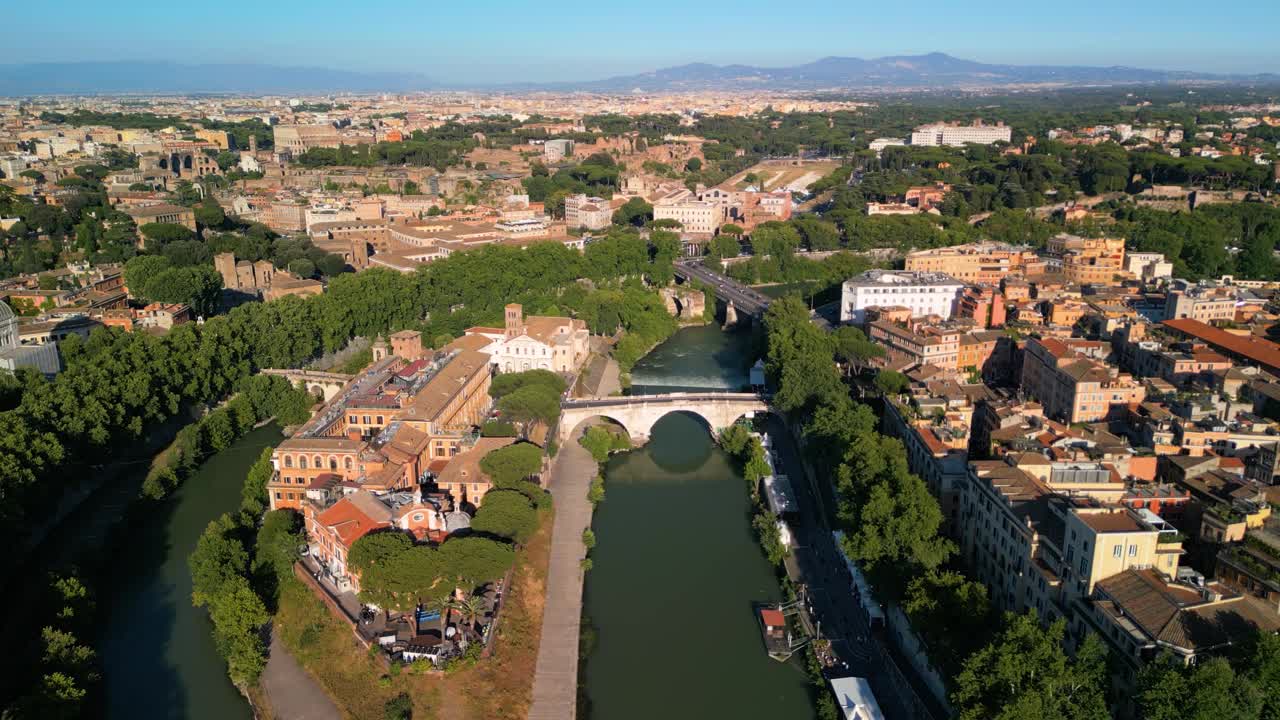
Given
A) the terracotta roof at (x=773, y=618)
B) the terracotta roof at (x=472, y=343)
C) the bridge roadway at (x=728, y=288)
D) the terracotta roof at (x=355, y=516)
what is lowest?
the terracotta roof at (x=773, y=618)

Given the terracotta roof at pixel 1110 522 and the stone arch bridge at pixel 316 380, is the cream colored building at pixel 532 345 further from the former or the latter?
the terracotta roof at pixel 1110 522

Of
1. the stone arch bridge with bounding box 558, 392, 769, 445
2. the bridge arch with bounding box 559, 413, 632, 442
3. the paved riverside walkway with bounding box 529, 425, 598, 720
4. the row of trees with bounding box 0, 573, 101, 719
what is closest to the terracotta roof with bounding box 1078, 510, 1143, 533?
the paved riverside walkway with bounding box 529, 425, 598, 720

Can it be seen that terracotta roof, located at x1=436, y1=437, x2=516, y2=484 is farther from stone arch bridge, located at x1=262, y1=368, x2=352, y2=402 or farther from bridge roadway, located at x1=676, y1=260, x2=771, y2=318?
bridge roadway, located at x1=676, y1=260, x2=771, y2=318

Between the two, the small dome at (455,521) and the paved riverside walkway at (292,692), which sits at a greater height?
the small dome at (455,521)

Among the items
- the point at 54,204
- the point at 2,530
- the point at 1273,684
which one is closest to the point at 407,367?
the point at 2,530

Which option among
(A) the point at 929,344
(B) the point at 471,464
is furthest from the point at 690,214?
(B) the point at 471,464

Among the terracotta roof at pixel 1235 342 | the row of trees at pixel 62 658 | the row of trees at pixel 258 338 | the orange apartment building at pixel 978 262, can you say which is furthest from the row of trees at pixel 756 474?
the orange apartment building at pixel 978 262
